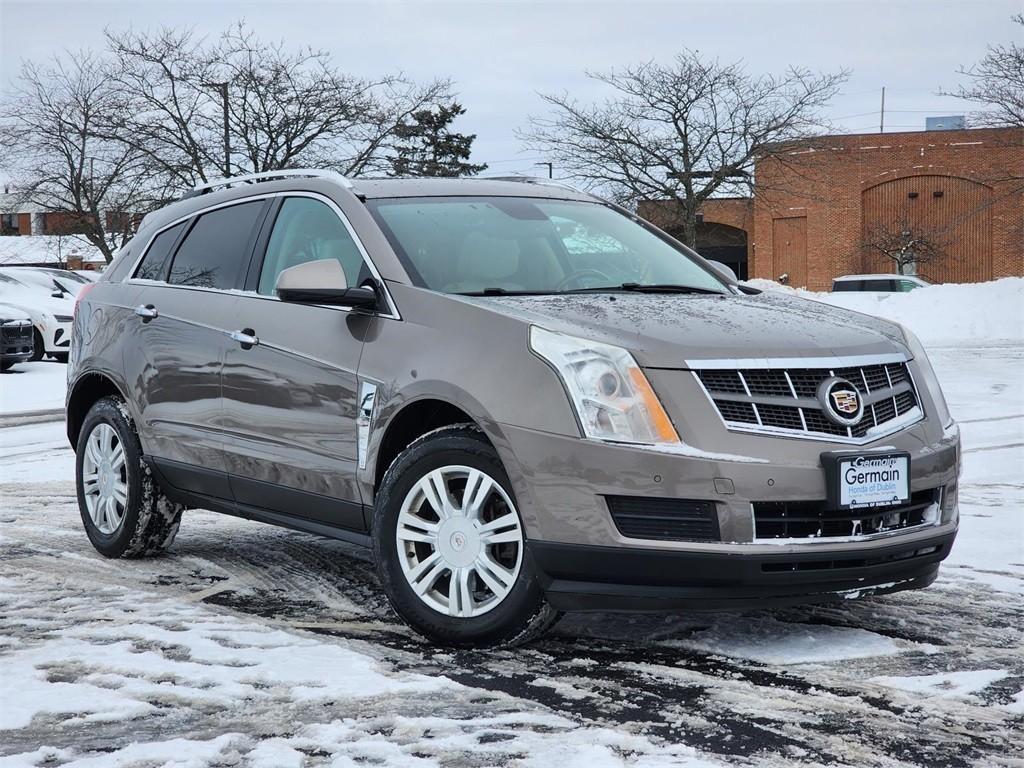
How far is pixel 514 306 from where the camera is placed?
4660 mm

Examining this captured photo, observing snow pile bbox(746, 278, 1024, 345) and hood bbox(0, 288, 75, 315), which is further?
snow pile bbox(746, 278, 1024, 345)

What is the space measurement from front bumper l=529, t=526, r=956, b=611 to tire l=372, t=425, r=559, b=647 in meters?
0.14

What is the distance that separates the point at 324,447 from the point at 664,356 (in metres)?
1.56

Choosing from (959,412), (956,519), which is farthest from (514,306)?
(959,412)

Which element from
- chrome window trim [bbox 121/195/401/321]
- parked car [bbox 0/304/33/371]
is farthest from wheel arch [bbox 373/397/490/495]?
parked car [bbox 0/304/33/371]

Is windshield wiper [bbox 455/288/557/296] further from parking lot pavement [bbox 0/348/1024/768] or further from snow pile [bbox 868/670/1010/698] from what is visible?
snow pile [bbox 868/670/1010/698]

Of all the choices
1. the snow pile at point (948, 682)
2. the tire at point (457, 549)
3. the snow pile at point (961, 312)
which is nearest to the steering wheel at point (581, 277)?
the tire at point (457, 549)

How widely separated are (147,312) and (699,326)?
308 cm

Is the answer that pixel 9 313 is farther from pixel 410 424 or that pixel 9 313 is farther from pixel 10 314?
pixel 410 424

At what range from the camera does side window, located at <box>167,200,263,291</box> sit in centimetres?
599

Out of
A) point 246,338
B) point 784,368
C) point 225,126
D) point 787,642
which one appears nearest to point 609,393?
point 784,368

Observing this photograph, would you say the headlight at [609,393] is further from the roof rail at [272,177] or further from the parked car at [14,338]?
the parked car at [14,338]

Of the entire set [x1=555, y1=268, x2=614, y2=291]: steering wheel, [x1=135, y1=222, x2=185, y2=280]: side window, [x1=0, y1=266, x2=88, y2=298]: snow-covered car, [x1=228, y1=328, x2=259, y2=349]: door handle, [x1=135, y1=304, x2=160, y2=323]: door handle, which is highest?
[x1=0, y1=266, x2=88, y2=298]: snow-covered car

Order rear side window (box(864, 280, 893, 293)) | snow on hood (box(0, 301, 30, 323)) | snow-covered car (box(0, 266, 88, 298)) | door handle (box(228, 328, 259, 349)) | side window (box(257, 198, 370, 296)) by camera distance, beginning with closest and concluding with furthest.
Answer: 1. side window (box(257, 198, 370, 296))
2. door handle (box(228, 328, 259, 349))
3. snow on hood (box(0, 301, 30, 323))
4. snow-covered car (box(0, 266, 88, 298))
5. rear side window (box(864, 280, 893, 293))
